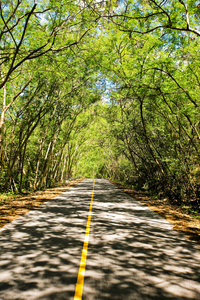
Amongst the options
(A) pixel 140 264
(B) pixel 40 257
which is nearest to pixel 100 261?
(A) pixel 140 264

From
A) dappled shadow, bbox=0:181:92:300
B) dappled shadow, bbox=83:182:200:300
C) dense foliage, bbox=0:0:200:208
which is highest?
dense foliage, bbox=0:0:200:208

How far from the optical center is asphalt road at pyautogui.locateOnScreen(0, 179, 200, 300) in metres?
3.21

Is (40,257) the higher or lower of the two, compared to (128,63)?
lower

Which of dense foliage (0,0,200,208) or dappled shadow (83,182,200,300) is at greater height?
dense foliage (0,0,200,208)

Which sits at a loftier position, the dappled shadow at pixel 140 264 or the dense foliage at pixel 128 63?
the dense foliage at pixel 128 63

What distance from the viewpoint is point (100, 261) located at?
421 cm

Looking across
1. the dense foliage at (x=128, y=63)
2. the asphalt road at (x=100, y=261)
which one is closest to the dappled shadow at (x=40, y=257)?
the asphalt road at (x=100, y=261)

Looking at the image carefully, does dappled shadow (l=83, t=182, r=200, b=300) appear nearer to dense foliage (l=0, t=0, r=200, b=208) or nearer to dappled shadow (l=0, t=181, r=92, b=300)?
dappled shadow (l=0, t=181, r=92, b=300)

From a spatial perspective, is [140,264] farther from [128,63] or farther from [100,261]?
[128,63]

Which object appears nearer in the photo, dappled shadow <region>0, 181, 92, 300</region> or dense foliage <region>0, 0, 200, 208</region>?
dappled shadow <region>0, 181, 92, 300</region>

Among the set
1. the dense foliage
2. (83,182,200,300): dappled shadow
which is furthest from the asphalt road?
the dense foliage

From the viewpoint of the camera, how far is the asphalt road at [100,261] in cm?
321

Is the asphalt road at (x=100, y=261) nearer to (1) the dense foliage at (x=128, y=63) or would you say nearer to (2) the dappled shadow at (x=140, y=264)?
(2) the dappled shadow at (x=140, y=264)

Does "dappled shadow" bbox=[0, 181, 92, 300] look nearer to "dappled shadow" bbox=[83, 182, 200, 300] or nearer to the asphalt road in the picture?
the asphalt road
